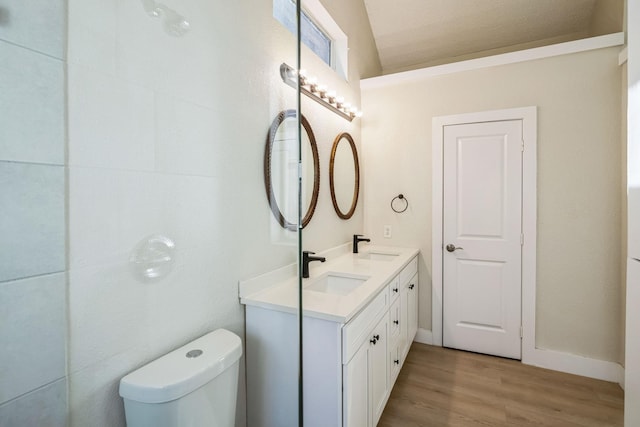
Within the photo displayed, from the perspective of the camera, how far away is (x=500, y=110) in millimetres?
2504

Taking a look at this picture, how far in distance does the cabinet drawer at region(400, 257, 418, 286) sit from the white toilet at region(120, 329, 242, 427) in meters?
1.38

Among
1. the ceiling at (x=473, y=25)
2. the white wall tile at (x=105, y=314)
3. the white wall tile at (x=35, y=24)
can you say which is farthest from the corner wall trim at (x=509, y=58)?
the white wall tile at (x=105, y=314)

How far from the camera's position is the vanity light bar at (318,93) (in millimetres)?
1729

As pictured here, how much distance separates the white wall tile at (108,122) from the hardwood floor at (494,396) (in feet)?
6.18

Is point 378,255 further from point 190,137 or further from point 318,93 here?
point 190,137

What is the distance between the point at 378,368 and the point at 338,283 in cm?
53

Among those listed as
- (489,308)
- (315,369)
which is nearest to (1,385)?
(315,369)

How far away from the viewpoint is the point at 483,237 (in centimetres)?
260

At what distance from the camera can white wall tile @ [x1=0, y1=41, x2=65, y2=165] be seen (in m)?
0.70

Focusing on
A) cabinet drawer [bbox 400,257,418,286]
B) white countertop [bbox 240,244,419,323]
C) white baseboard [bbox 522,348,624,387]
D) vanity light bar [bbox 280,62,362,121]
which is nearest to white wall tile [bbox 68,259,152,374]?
white countertop [bbox 240,244,419,323]

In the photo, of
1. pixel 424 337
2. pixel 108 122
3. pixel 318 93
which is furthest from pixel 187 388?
pixel 424 337

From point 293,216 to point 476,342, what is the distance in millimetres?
2088

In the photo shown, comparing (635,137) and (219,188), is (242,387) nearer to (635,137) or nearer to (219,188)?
(219,188)

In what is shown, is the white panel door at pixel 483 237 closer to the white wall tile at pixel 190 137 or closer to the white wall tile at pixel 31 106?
the white wall tile at pixel 190 137
